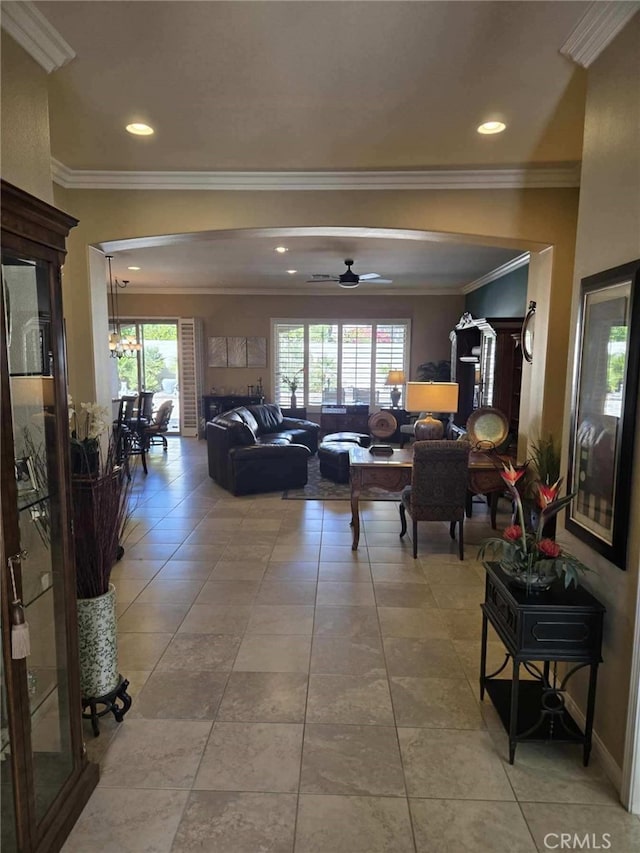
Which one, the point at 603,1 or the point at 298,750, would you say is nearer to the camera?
the point at 603,1

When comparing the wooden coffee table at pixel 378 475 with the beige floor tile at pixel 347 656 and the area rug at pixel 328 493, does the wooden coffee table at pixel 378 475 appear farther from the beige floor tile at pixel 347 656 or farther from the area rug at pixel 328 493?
the beige floor tile at pixel 347 656

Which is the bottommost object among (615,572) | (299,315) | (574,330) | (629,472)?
(615,572)

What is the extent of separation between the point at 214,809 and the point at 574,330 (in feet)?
8.20

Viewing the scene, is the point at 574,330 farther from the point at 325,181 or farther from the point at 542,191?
the point at 325,181

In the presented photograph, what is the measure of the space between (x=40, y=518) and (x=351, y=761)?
Result: 62.2 inches

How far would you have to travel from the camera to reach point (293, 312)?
1059cm

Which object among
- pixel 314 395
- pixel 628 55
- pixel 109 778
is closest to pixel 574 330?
pixel 628 55

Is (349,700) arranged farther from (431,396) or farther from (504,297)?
(504,297)

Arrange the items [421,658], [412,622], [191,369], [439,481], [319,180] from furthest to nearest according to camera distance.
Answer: [191,369] < [439,481] < [319,180] < [412,622] < [421,658]

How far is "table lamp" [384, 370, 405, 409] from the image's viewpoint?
32.2 ft

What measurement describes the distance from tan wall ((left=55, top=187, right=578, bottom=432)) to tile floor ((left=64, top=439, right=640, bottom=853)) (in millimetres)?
1859

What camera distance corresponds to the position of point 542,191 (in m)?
3.92

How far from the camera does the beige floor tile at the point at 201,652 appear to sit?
2.85 m

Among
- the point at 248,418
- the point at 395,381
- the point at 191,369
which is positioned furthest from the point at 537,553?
the point at 191,369
